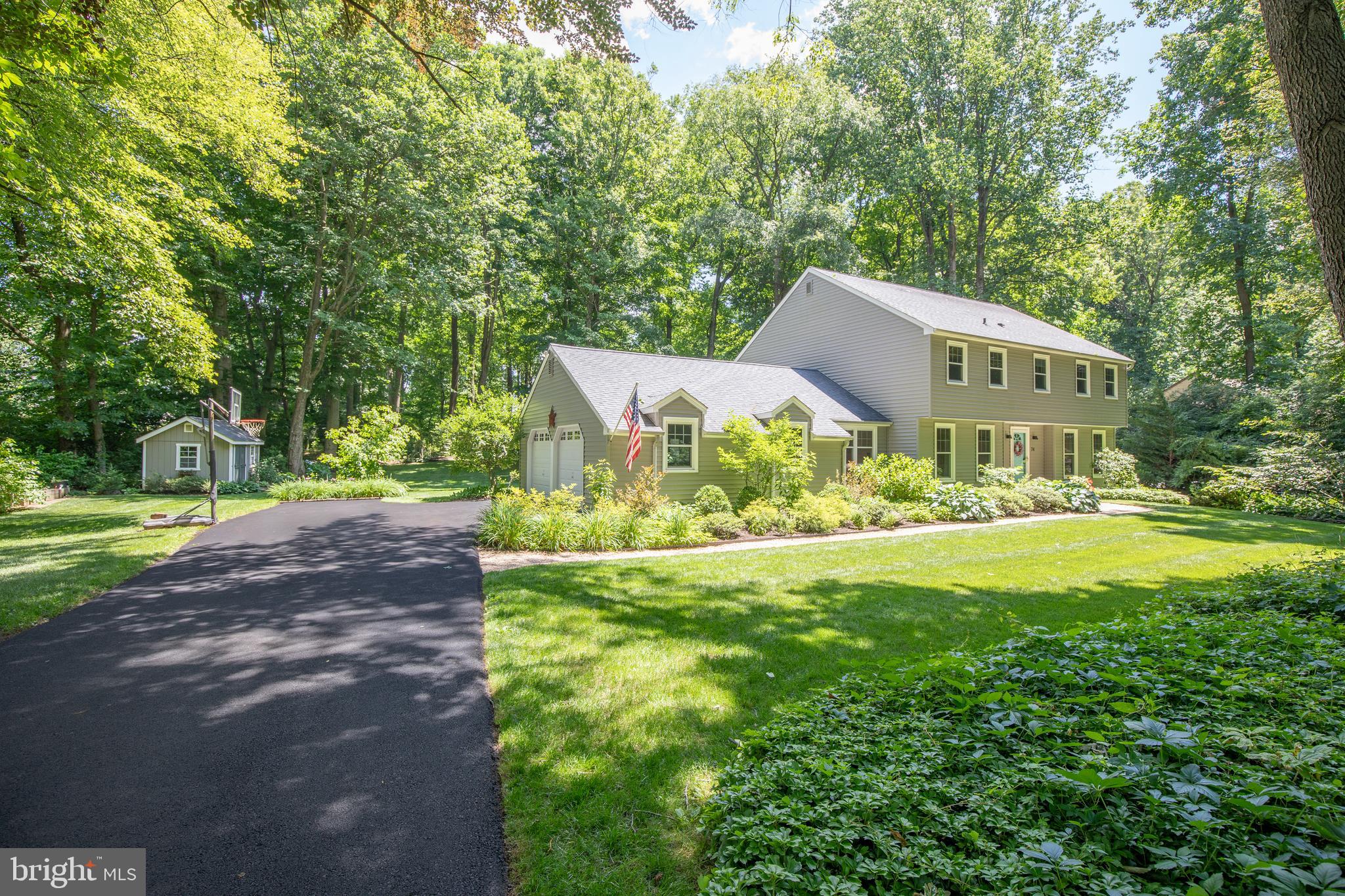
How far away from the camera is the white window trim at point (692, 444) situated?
14.3 meters

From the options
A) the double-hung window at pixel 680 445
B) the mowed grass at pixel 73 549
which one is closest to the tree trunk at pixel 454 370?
the mowed grass at pixel 73 549

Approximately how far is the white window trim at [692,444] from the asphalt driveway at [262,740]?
25.2 ft

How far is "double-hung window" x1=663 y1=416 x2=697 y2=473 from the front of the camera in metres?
14.4

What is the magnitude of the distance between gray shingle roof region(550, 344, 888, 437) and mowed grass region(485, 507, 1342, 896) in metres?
5.89

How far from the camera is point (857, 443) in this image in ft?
60.4

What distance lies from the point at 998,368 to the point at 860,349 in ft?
15.9

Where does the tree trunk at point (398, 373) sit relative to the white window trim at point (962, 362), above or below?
above

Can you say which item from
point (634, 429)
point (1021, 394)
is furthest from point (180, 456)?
point (1021, 394)

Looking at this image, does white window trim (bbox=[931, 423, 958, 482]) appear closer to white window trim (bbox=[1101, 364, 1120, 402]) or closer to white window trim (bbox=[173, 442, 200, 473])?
white window trim (bbox=[1101, 364, 1120, 402])

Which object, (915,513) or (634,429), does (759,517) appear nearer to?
(634,429)

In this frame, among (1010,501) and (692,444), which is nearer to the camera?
(692,444)

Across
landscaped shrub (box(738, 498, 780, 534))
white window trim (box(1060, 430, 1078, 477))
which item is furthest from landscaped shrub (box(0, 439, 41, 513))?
white window trim (box(1060, 430, 1078, 477))

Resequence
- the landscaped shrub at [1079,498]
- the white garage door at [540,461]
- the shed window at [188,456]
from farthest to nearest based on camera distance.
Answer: the shed window at [188,456] < the white garage door at [540,461] < the landscaped shrub at [1079,498]

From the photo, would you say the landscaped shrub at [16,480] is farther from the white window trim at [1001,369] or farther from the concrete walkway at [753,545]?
the white window trim at [1001,369]
